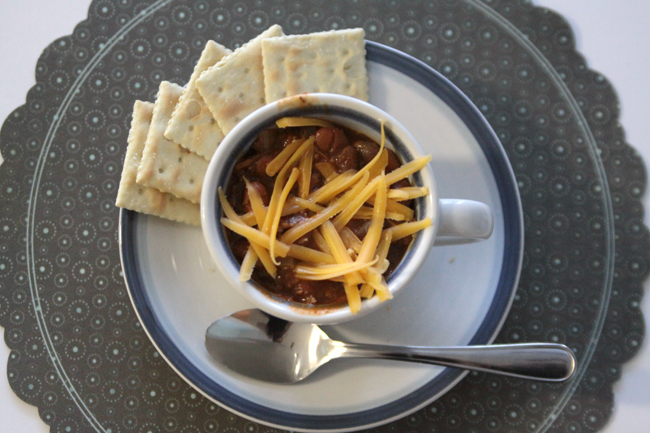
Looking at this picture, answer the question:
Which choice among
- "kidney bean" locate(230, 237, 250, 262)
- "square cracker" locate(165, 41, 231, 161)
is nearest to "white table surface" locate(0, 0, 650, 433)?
"square cracker" locate(165, 41, 231, 161)

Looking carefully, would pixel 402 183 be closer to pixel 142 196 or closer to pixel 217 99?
pixel 217 99

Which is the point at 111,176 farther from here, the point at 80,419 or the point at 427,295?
the point at 427,295

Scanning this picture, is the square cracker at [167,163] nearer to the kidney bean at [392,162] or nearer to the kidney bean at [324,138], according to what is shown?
the kidney bean at [324,138]

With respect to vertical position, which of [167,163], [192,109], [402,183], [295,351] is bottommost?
[295,351]

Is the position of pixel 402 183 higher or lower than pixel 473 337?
higher

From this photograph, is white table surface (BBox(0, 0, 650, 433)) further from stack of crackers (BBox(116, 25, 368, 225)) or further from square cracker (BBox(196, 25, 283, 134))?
square cracker (BBox(196, 25, 283, 134))

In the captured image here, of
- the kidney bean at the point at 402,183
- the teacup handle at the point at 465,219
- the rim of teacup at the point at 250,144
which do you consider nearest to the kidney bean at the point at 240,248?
the rim of teacup at the point at 250,144

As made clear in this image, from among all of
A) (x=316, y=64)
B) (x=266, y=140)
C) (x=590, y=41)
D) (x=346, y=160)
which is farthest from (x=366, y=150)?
(x=590, y=41)


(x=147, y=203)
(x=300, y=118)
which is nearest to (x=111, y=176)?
(x=147, y=203)
